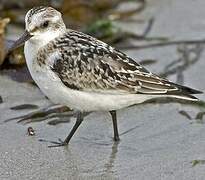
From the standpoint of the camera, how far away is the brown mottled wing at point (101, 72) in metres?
5.28

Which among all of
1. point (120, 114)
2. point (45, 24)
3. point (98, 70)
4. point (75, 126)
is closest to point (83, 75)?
point (98, 70)

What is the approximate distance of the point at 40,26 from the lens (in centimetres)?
546

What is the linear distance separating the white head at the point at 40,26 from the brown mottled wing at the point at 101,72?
0.38 ft

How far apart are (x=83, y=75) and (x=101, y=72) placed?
0.13 metres

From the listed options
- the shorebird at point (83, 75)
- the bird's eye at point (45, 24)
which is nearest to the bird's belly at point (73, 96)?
the shorebird at point (83, 75)

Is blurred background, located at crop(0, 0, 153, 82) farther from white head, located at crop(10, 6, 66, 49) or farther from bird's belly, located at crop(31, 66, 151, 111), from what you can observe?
bird's belly, located at crop(31, 66, 151, 111)

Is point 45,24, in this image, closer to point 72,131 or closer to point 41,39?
point 41,39

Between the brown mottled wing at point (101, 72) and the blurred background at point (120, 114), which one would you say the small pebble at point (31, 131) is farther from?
the brown mottled wing at point (101, 72)

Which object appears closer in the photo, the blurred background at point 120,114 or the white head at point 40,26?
the blurred background at point 120,114

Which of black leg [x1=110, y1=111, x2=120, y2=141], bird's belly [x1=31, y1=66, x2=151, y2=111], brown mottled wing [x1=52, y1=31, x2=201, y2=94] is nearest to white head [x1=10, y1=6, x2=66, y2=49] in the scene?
brown mottled wing [x1=52, y1=31, x2=201, y2=94]

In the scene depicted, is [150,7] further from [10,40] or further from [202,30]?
[10,40]

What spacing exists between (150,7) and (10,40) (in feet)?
7.10

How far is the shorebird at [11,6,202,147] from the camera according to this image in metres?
5.27

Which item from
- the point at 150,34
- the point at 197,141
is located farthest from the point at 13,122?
the point at 150,34
